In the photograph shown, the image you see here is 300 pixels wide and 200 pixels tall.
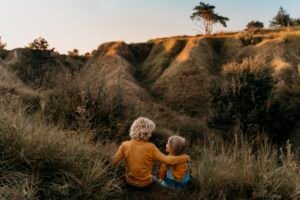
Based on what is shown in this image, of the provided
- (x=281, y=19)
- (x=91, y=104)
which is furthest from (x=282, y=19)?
(x=91, y=104)

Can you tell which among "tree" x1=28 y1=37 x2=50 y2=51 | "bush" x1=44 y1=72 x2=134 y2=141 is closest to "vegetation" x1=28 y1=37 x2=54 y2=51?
"tree" x1=28 y1=37 x2=50 y2=51

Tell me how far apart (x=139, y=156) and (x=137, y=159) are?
54mm

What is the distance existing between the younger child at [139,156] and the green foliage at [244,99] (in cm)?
1878

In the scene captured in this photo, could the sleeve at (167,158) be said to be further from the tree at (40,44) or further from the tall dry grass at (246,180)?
the tree at (40,44)

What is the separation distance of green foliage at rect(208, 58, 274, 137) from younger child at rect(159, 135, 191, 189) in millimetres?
18380

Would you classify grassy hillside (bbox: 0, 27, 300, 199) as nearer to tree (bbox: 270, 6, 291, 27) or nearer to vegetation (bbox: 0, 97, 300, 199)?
vegetation (bbox: 0, 97, 300, 199)

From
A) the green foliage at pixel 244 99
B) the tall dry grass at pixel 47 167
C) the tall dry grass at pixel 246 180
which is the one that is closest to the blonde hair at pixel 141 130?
the tall dry grass at pixel 47 167

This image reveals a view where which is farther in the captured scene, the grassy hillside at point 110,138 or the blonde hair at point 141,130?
the blonde hair at point 141,130

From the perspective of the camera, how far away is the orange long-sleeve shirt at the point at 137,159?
7127 millimetres

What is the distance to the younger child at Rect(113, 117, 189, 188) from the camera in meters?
7.14

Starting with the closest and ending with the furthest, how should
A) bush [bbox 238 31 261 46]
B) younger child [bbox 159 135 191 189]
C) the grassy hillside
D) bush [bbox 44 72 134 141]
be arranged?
1. the grassy hillside
2. younger child [bbox 159 135 191 189]
3. bush [bbox 44 72 134 141]
4. bush [bbox 238 31 261 46]

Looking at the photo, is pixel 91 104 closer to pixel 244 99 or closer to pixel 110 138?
pixel 110 138

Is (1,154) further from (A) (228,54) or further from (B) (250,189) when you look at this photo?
(A) (228,54)

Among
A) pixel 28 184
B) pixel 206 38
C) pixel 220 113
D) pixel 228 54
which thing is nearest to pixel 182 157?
pixel 28 184
